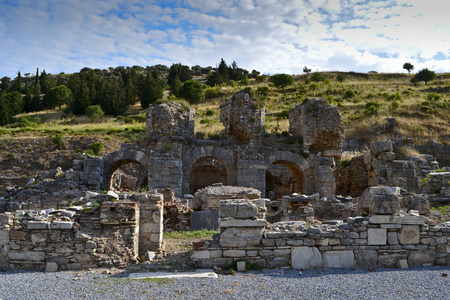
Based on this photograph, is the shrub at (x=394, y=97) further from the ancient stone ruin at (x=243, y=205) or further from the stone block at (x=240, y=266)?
the stone block at (x=240, y=266)

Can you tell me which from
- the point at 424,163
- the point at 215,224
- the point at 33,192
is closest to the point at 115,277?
the point at 215,224

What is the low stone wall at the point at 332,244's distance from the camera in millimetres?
7852

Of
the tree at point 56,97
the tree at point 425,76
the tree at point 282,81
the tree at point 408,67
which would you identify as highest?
the tree at point 408,67

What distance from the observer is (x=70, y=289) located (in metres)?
6.37

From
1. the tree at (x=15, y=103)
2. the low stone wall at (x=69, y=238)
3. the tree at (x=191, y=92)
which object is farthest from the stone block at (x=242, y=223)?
the tree at (x=15, y=103)

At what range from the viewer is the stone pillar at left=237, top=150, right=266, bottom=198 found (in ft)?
61.9

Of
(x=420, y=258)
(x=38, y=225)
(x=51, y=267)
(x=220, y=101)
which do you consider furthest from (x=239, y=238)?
(x=220, y=101)

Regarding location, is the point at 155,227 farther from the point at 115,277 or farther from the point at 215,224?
the point at 215,224

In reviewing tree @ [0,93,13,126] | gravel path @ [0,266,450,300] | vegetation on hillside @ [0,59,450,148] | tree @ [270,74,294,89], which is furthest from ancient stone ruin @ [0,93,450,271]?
tree @ [270,74,294,89]

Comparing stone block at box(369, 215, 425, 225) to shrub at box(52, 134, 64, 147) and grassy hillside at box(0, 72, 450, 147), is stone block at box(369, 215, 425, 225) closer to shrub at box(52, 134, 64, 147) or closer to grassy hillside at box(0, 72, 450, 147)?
grassy hillside at box(0, 72, 450, 147)

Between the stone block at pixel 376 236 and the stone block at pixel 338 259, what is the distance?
1.78ft

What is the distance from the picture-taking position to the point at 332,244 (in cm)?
796

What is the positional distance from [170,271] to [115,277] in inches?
41.1

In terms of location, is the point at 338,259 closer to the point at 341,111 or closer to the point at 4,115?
the point at 341,111
